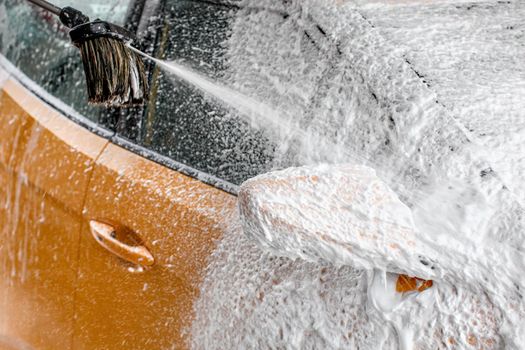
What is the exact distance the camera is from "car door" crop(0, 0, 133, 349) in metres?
2.13

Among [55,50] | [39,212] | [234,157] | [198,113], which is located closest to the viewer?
[234,157]

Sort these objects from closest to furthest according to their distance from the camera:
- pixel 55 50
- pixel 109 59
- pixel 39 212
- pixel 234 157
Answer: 1. pixel 234 157
2. pixel 109 59
3. pixel 39 212
4. pixel 55 50

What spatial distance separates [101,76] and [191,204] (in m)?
0.57

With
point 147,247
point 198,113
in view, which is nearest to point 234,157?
point 198,113

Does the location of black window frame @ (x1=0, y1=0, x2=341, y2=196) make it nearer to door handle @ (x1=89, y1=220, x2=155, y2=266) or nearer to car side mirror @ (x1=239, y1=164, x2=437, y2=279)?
door handle @ (x1=89, y1=220, x2=155, y2=266)

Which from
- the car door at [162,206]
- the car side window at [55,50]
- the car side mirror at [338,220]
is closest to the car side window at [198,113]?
the car door at [162,206]

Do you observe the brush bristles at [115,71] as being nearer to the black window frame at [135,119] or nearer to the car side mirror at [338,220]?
the black window frame at [135,119]

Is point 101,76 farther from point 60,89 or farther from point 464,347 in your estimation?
point 464,347

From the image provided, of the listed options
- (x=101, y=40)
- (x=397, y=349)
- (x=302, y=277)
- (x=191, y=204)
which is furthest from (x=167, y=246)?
(x=397, y=349)

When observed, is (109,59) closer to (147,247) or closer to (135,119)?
(135,119)

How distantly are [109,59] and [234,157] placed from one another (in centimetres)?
54

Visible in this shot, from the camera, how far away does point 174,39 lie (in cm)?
219

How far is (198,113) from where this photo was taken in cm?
201

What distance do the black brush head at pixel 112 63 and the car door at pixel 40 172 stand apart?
0.10 meters
